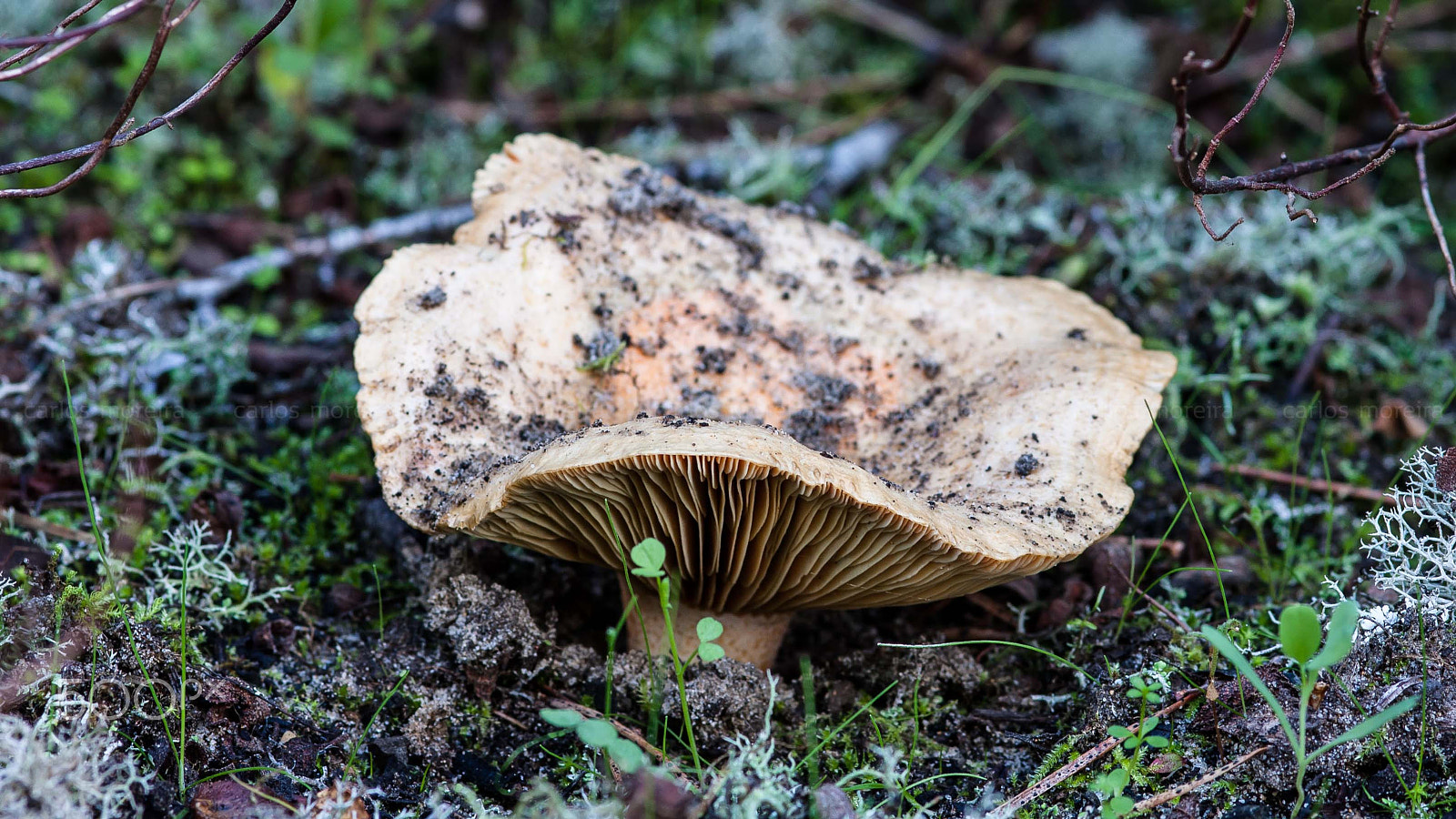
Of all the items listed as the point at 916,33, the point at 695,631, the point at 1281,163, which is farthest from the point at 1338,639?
the point at 916,33

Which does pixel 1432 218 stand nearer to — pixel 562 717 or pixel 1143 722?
pixel 1143 722

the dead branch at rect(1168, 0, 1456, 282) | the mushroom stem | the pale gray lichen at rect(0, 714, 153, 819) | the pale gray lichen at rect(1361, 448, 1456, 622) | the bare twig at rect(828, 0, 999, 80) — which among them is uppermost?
the dead branch at rect(1168, 0, 1456, 282)

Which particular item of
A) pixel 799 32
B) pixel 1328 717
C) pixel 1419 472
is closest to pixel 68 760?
pixel 1328 717

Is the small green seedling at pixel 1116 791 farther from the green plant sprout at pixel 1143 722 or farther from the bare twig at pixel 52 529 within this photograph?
the bare twig at pixel 52 529

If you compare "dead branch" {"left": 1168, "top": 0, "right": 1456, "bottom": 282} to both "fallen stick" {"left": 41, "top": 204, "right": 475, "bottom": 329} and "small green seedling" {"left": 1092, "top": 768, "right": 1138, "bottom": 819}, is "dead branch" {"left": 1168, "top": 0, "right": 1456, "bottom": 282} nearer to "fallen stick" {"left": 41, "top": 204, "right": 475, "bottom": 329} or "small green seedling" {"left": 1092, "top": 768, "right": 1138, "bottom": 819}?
"small green seedling" {"left": 1092, "top": 768, "right": 1138, "bottom": 819}

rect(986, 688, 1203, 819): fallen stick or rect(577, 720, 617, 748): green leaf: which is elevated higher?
rect(577, 720, 617, 748): green leaf

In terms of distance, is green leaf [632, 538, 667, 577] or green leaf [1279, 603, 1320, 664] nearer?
green leaf [1279, 603, 1320, 664]

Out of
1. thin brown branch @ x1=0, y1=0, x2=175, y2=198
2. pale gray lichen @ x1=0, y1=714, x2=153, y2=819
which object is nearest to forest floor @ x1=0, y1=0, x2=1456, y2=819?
pale gray lichen @ x1=0, y1=714, x2=153, y2=819

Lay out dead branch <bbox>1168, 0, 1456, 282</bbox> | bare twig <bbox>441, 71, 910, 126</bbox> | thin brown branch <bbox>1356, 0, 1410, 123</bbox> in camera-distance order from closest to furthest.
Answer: dead branch <bbox>1168, 0, 1456, 282</bbox> → thin brown branch <bbox>1356, 0, 1410, 123</bbox> → bare twig <bbox>441, 71, 910, 126</bbox>
